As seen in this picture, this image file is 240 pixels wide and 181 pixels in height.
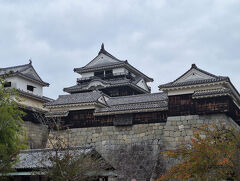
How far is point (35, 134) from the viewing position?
28750mm

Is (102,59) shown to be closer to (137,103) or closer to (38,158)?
(137,103)

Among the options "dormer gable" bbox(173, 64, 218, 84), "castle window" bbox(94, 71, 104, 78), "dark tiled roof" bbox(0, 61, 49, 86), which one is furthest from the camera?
"castle window" bbox(94, 71, 104, 78)

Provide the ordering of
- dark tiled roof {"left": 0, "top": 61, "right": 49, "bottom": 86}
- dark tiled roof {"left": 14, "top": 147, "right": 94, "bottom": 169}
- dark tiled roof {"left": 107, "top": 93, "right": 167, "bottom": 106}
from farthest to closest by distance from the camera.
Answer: dark tiled roof {"left": 0, "top": 61, "right": 49, "bottom": 86}, dark tiled roof {"left": 107, "top": 93, "right": 167, "bottom": 106}, dark tiled roof {"left": 14, "top": 147, "right": 94, "bottom": 169}

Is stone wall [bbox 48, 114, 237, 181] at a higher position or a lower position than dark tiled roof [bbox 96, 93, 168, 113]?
lower

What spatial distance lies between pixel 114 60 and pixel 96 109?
11956mm

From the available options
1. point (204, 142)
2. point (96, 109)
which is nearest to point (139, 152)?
point (96, 109)

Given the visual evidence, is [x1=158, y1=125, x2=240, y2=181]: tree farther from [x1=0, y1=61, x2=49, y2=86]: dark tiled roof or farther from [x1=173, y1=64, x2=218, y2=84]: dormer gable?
[x1=0, y1=61, x2=49, y2=86]: dark tiled roof

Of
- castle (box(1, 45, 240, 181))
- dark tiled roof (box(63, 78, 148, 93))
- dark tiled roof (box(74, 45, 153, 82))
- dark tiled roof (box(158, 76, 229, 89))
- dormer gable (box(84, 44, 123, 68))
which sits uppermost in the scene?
dormer gable (box(84, 44, 123, 68))

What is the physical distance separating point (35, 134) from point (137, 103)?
9043mm

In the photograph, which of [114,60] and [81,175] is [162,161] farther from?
[114,60]

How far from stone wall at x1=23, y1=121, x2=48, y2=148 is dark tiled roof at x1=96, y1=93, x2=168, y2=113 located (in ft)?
21.5

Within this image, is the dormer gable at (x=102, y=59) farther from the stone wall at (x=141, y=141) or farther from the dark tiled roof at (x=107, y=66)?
the stone wall at (x=141, y=141)

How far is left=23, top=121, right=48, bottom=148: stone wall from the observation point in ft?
92.1

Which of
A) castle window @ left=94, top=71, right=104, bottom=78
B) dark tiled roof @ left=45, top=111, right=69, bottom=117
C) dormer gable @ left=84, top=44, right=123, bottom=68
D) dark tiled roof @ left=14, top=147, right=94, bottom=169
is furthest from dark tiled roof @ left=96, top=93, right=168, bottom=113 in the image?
dormer gable @ left=84, top=44, right=123, bottom=68
